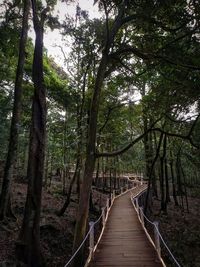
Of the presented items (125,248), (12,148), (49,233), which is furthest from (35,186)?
(49,233)

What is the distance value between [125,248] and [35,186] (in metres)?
3.68

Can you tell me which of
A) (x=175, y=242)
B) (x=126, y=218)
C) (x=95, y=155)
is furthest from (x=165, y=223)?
(x=95, y=155)

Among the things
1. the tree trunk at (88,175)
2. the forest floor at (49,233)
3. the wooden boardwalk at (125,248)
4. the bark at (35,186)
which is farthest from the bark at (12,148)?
the wooden boardwalk at (125,248)

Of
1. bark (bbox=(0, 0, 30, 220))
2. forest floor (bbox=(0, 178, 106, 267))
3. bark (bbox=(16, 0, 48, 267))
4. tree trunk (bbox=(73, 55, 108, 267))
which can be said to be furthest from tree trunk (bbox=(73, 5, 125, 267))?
bark (bbox=(0, 0, 30, 220))

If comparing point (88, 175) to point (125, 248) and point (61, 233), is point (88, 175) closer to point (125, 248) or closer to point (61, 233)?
point (125, 248)

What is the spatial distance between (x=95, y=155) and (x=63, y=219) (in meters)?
7.71

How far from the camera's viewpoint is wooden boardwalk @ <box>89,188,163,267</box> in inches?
309

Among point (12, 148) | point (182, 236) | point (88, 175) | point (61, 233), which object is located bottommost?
point (182, 236)

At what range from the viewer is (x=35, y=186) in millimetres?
8781

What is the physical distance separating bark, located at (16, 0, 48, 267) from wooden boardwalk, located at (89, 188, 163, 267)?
197cm

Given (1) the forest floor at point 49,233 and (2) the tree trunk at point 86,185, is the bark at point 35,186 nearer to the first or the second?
(1) the forest floor at point 49,233

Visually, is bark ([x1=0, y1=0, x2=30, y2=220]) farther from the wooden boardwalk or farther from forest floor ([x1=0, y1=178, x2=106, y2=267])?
the wooden boardwalk

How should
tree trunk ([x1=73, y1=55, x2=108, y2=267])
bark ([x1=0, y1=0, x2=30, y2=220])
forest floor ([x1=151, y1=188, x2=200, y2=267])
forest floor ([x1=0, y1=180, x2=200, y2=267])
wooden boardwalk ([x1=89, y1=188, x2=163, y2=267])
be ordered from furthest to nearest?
forest floor ([x1=151, y1=188, x2=200, y2=267]) → bark ([x1=0, y1=0, x2=30, y2=220]) → forest floor ([x1=0, y1=180, x2=200, y2=267]) → tree trunk ([x1=73, y1=55, x2=108, y2=267]) → wooden boardwalk ([x1=89, y1=188, x2=163, y2=267])

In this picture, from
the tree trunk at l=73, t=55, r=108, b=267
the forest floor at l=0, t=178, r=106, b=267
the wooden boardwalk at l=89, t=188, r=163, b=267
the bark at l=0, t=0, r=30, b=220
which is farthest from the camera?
the bark at l=0, t=0, r=30, b=220
